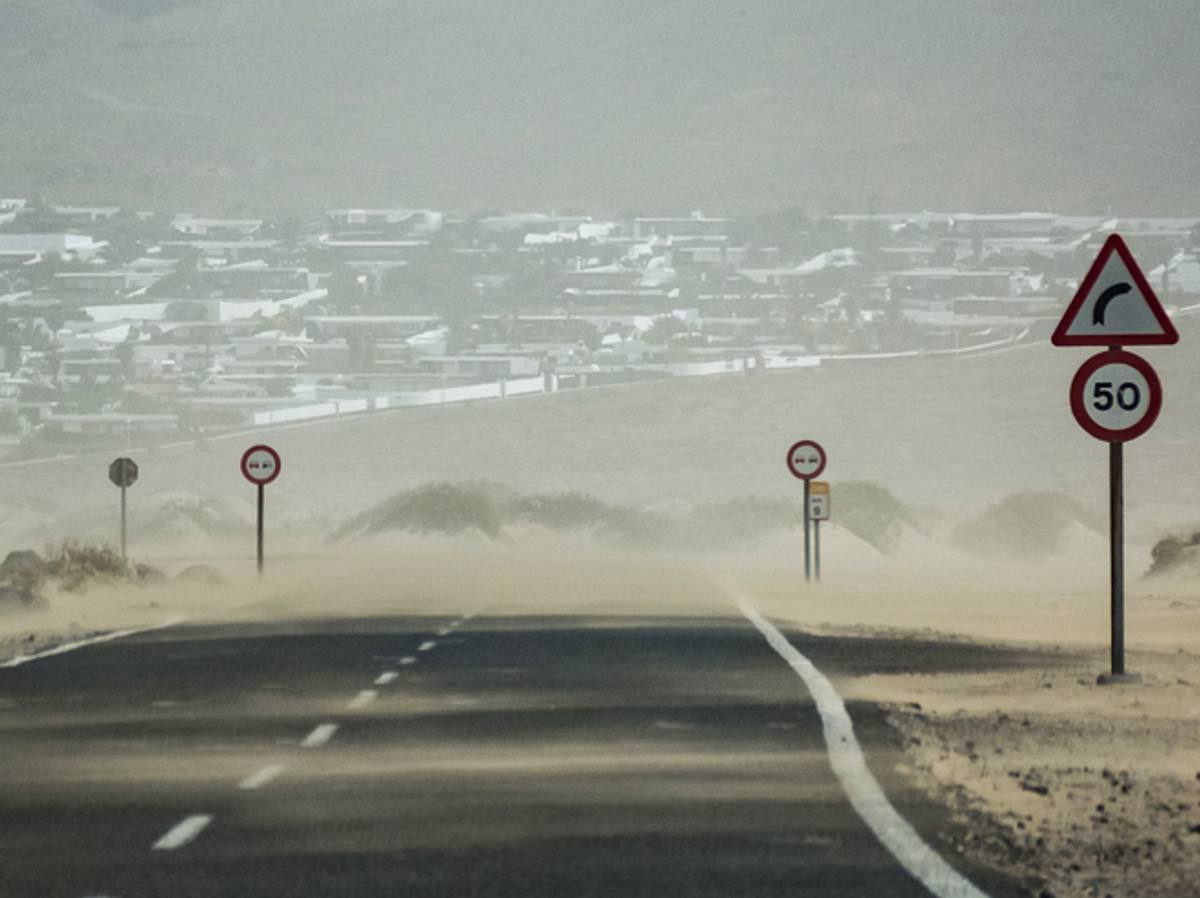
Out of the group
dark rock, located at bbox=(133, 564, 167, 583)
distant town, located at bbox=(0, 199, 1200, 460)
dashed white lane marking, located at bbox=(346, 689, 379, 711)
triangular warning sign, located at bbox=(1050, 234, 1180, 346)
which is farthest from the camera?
distant town, located at bbox=(0, 199, 1200, 460)

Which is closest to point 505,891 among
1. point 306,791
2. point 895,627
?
point 306,791

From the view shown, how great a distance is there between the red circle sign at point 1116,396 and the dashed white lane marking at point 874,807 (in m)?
2.79

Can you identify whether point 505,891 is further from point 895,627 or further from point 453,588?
point 453,588

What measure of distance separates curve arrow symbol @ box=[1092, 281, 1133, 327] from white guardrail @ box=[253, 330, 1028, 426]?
139770 mm

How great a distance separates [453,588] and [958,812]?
38824 millimetres

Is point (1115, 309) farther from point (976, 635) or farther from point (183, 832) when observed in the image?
point (976, 635)

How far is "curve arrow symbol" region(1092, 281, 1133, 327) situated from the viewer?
20938 mm

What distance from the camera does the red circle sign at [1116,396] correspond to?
68.8 feet

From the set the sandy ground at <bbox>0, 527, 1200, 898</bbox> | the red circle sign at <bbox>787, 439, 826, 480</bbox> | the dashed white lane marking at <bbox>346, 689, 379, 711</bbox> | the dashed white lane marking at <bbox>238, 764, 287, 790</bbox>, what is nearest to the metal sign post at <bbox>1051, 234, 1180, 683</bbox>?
the sandy ground at <bbox>0, 527, 1200, 898</bbox>

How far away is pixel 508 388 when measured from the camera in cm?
17275

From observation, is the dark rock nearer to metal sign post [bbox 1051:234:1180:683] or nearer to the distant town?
metal sign post [bbox 1051:234:1180:683]

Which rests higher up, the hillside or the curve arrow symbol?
the curve arrow symbol

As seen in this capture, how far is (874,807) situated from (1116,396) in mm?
8042

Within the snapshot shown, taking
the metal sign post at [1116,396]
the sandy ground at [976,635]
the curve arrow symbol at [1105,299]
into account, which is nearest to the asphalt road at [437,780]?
the sandy ground at [976,635]
